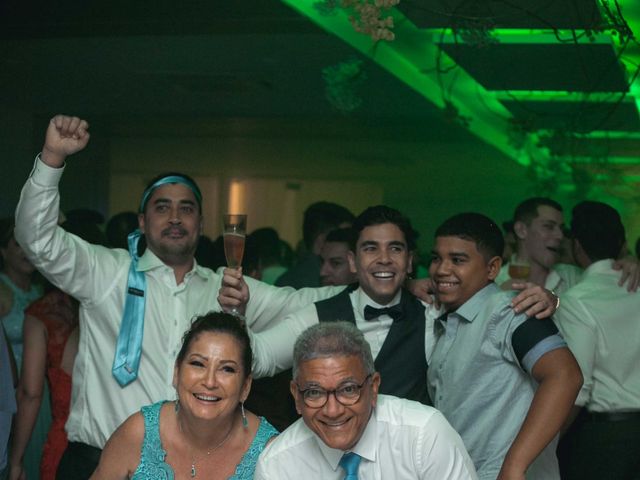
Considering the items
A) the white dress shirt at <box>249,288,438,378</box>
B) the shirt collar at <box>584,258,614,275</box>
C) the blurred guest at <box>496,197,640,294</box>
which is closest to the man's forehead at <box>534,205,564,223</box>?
the blurred guest at <box>496,197,640,294</box>

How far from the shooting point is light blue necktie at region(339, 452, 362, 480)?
106 inches

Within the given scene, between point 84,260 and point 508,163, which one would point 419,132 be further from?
point 84,260

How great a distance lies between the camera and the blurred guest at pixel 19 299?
4.74 meters

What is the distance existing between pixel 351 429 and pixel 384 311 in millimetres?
791

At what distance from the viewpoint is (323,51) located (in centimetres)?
625

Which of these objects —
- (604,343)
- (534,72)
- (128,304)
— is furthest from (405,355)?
(534,72)

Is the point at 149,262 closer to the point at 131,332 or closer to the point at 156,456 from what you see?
the point at 131,332

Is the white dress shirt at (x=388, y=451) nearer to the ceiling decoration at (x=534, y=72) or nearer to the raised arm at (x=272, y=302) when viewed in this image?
the raised arm at (x=272, y=302)

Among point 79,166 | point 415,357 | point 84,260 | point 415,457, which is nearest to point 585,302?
point 415,357

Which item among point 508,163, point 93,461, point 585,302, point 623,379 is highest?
point 508,163

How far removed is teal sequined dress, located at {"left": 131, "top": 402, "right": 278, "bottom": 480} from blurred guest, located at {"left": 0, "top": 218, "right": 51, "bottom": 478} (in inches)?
75.2

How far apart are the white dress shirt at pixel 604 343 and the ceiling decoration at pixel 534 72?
1111 mm

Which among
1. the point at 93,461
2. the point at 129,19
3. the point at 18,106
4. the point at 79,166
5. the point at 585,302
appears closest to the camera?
the point at 93,461

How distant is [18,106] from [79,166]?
5.49 ft
